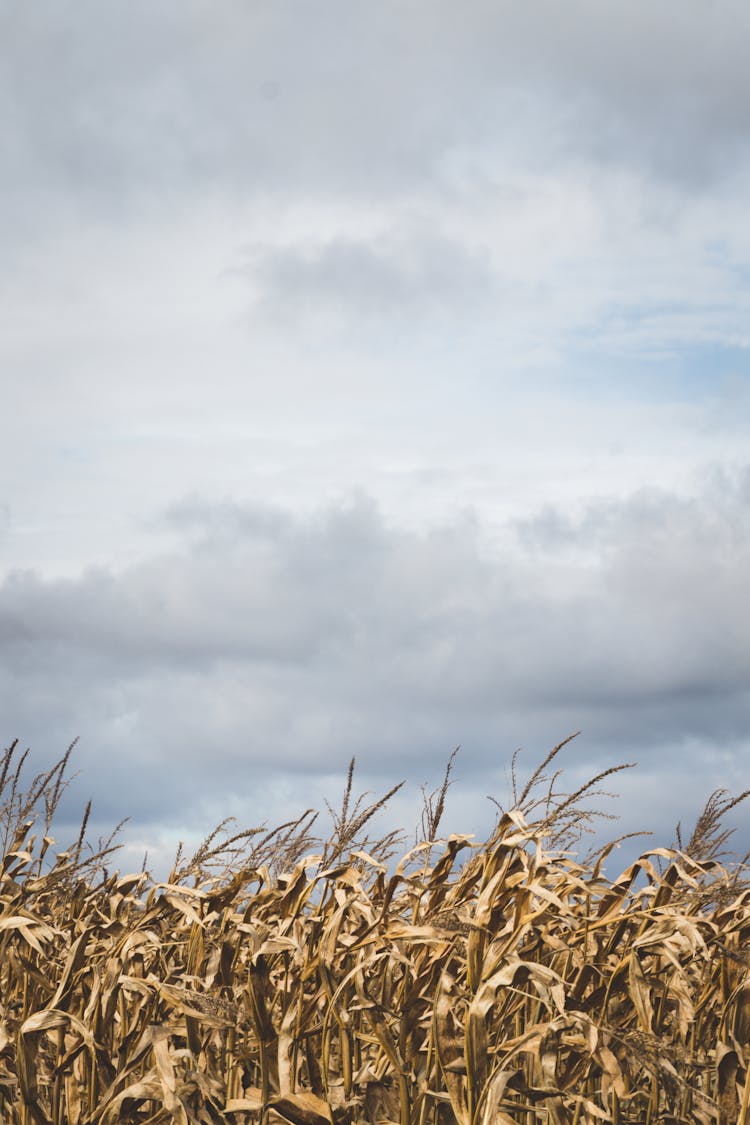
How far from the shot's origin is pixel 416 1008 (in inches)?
152

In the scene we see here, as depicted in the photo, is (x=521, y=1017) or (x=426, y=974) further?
(x=521, y=1017)

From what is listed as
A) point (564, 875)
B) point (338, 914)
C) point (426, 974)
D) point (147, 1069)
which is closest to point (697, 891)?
point (564, 875)

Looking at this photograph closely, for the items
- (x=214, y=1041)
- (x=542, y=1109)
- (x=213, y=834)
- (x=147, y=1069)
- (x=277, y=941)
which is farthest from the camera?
(x=213, y=834)

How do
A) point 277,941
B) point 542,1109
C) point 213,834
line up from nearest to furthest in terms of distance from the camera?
point 542,1109, point 277,941, point 213,834

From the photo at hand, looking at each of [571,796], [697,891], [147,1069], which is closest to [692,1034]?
[697,891]

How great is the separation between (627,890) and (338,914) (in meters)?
1.10

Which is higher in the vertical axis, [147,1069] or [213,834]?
[213,834]

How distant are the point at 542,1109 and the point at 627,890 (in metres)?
0.94

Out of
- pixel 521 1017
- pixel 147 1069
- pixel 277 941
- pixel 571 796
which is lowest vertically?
pixel 147 1069

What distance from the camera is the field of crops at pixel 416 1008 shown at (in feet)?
11.4

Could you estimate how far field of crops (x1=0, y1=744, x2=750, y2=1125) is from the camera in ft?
11.4

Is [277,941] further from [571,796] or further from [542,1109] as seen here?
[571,796]

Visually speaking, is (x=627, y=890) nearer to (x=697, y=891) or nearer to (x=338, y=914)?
(x=697, y=891)

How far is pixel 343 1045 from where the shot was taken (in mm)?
3727
